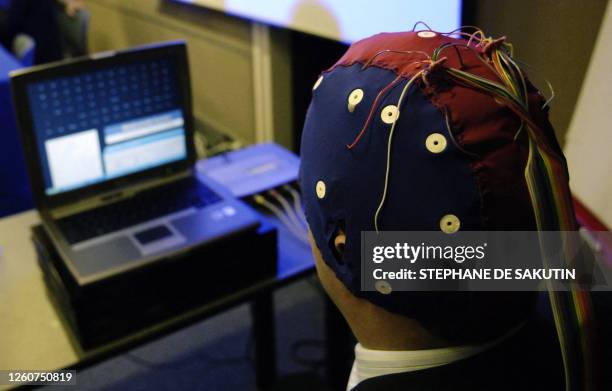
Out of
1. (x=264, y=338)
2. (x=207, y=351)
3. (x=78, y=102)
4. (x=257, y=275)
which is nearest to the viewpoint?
(x=78, y=102)

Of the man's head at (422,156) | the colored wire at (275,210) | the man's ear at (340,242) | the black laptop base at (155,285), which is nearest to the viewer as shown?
the man's head at (422,156)

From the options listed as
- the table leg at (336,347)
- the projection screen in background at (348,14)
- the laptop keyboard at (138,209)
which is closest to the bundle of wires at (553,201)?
the laptop keyboard at (138,209)

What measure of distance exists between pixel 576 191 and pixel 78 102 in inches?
40.6

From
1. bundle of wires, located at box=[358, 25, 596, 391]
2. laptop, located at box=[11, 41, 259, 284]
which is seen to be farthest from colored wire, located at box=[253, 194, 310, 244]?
bundle of wires, located at box=[358, 25, 596, 391]

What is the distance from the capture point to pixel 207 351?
6.18ft

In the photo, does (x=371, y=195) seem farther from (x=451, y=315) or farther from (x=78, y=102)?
(x=78, y=102)

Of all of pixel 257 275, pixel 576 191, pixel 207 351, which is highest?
pixel 576 191

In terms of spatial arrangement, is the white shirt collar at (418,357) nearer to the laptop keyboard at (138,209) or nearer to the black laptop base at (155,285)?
the black laptop base at (155,285)

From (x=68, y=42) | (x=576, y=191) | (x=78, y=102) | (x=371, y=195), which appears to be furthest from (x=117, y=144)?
(x=68, y=42)

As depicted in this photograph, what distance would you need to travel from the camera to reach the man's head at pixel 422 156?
54cm

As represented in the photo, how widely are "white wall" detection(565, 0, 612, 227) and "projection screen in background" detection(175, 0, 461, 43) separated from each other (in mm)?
339

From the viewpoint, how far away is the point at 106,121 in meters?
1.09

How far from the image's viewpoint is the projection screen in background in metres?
1.39

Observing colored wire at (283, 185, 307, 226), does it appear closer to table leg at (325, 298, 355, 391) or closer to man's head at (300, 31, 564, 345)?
table leg at (325, 298, 355, 391)
